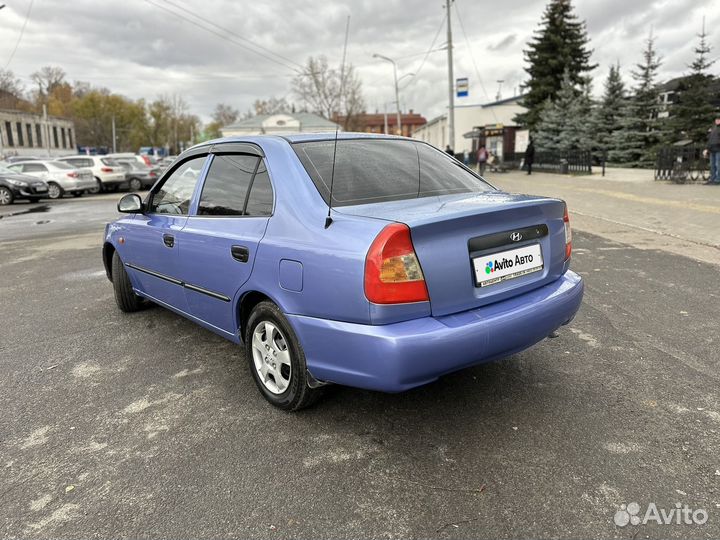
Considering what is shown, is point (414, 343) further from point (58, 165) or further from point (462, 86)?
point (462, 86)

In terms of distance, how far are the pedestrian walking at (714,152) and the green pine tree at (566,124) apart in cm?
1410

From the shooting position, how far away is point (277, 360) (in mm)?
3074

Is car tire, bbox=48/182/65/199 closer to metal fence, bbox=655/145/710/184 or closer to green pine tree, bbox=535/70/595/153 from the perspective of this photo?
metal fence, bbox=655/145/710/184

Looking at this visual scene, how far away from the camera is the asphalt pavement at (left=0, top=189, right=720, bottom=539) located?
221 centimetres

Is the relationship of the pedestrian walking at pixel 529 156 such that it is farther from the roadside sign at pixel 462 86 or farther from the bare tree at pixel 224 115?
the bare tree at pixel 224 115

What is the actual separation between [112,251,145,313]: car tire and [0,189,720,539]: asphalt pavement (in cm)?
56

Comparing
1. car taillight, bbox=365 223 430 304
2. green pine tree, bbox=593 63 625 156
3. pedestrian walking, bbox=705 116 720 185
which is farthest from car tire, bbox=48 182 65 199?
green pine tree, bbox=593 63 625 156

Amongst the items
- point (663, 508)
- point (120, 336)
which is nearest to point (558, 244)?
point (663, 508)

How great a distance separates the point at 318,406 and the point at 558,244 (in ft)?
5.78

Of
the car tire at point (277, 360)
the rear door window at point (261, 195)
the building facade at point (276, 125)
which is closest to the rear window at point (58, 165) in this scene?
the rear door window at point (261, 195)

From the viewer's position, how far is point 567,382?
342cm

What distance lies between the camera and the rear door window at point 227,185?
11.0ft

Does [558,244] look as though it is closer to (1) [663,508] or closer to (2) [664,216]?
(1) [663,508]
